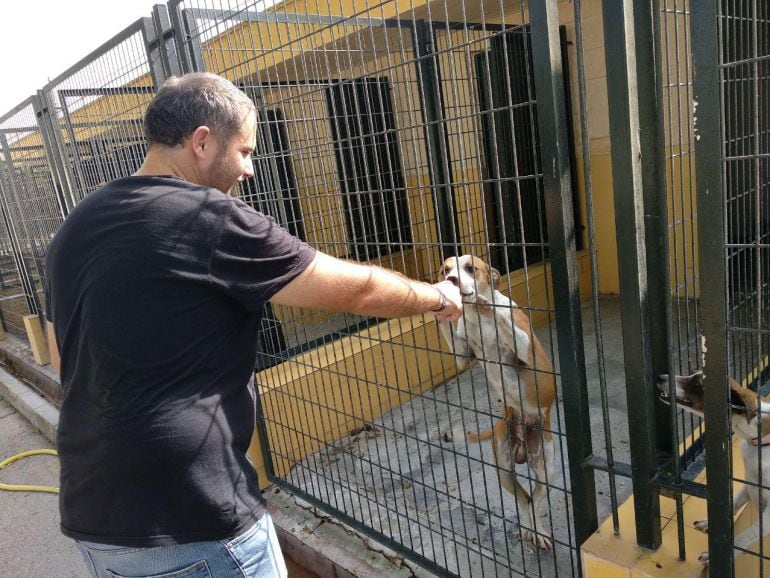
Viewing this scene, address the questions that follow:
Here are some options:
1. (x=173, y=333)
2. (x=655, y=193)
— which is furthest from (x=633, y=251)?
(x=173, y=333)

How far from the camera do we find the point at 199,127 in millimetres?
1536

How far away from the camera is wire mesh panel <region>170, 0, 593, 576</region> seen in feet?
7.62

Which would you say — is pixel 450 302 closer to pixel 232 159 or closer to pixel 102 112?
pixel 232 159

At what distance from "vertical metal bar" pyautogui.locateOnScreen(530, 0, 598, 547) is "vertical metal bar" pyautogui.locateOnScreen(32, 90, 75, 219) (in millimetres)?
4427

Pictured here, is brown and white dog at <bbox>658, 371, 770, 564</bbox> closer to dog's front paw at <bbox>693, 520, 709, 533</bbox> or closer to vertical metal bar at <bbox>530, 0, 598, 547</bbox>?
→ dog's front paw at <bbox>693, 520, 709, 533</bbox>

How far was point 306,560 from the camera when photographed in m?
3.19

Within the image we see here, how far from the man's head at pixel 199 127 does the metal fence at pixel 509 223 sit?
2.28 ft

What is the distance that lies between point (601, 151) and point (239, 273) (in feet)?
17.8

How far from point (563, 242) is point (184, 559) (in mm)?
1450

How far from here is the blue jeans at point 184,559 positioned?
4.95 feet

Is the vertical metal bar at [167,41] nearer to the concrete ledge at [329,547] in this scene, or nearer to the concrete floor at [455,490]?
the concrete floor at [455,490]

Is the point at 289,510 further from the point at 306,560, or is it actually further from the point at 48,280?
the point at 48,280

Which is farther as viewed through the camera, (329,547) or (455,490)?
(455,490)

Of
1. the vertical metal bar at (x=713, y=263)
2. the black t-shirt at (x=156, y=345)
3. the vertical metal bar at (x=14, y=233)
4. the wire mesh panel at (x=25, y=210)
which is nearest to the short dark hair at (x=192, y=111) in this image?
the black t-shirt at (x=156, y=345)
